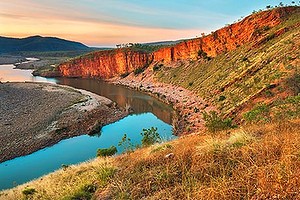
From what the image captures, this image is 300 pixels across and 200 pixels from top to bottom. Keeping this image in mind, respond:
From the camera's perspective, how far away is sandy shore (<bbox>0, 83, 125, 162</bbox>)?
22.5 meters

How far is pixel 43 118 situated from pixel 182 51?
3509cm

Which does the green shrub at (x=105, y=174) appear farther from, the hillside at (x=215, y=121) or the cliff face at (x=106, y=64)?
the cliff face at (x=106, y=64)

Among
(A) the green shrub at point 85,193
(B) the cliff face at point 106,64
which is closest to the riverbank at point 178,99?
(B) the cliff face at point 106,64

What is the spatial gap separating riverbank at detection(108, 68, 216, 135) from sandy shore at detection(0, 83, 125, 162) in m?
7.58

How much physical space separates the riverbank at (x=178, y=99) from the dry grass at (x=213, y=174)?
12.5 metres

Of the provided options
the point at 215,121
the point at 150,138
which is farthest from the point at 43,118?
the point at 215,121

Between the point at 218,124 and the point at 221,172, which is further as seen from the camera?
the point at 218,124

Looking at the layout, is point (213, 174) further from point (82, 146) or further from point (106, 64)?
point (106, 64)

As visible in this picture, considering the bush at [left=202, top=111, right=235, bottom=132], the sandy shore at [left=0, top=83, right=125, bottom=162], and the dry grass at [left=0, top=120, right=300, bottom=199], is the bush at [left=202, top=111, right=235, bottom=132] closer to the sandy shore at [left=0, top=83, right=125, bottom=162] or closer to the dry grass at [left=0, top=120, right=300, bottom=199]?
the dry grass at [left=0, top=120, right=300, bottom=199]

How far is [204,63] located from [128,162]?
141ft

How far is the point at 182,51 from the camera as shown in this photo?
56688mm

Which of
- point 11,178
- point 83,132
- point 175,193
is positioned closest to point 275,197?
point 175,193

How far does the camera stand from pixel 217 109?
25.9 m

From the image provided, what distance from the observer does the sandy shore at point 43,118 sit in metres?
22.5
